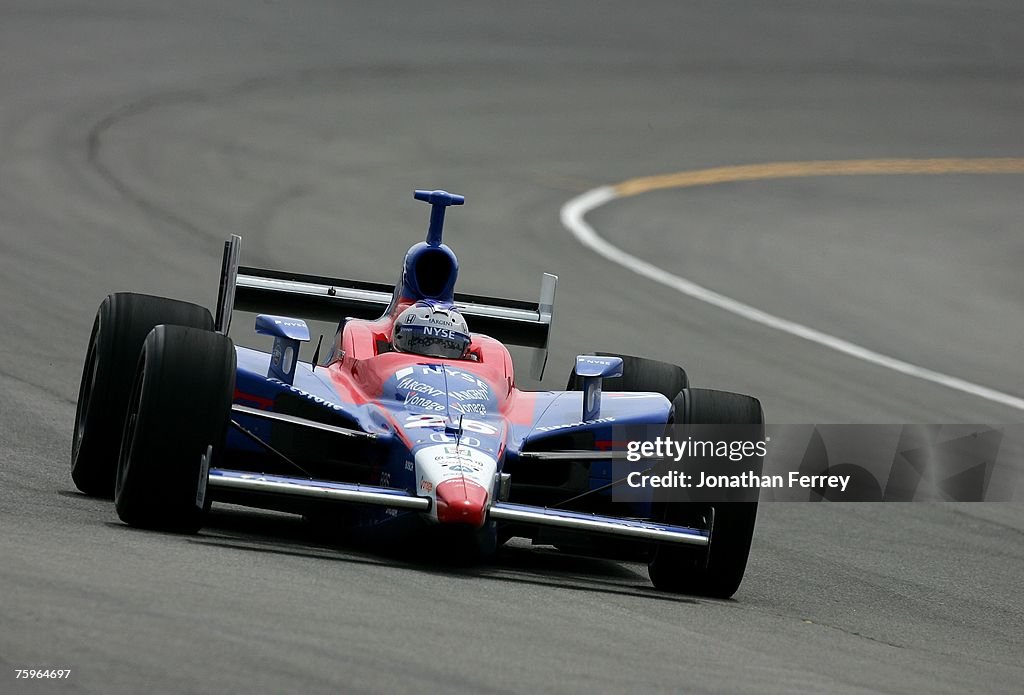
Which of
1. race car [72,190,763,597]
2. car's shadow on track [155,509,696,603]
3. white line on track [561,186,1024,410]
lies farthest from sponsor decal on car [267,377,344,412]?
white line on track [561,186,1024,410]

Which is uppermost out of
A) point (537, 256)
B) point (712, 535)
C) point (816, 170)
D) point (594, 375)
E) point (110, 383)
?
point (816, 170)

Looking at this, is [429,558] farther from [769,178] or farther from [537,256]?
[769,178]

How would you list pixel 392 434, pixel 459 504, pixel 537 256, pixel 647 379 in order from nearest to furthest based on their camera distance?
pixel 459 504
pixel 392 434
pixel 647 379
pixel 537 256

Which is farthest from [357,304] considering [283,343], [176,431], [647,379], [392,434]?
[176,431]

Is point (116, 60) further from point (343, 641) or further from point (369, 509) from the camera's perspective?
point (343, 641)

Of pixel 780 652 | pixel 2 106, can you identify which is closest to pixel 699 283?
pixel 2 106

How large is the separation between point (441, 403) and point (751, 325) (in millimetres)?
11309

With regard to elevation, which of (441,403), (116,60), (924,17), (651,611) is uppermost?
(924,17)

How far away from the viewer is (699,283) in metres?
22.3

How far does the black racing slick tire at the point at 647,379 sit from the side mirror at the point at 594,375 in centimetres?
135

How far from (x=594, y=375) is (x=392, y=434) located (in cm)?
132

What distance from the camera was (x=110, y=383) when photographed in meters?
9.77

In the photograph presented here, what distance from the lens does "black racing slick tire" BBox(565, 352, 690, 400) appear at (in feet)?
37.6

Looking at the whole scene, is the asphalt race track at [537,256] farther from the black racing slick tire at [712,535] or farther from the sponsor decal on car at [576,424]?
the sponsor decal on car at [576,424]
